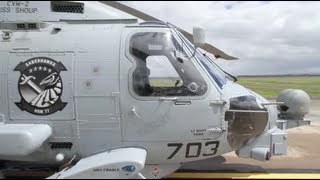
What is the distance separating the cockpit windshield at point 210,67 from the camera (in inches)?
209

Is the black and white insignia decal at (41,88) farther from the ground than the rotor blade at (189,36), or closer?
closer

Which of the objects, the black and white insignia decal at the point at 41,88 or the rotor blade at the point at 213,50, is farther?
the rotor blade at the point at 213,50

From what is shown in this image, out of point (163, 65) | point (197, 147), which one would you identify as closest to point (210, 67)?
point (163, 65)

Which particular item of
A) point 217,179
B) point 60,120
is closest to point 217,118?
point 217,179

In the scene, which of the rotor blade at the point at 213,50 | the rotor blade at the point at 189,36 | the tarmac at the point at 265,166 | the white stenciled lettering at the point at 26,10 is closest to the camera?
the rotor blade at the point at 189,36

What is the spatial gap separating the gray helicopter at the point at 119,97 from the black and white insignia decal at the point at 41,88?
0.01 metres

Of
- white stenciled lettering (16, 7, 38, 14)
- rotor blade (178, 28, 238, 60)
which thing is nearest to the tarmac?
rotor blade (178, 28, 238, 60)

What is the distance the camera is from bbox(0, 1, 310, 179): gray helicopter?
16.3 ft

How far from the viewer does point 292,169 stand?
667 centimetres

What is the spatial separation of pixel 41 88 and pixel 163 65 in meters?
1.61

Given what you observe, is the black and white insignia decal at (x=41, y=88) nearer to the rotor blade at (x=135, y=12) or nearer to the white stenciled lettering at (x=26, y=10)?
the white stenciled lettering at (x=26, y=10)

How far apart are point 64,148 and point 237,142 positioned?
2.34 metres

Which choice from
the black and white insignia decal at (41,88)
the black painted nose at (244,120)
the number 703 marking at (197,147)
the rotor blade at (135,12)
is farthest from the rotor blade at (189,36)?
the number 703 marking at (197,147)

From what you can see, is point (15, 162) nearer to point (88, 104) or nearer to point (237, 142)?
point (88, 104)
